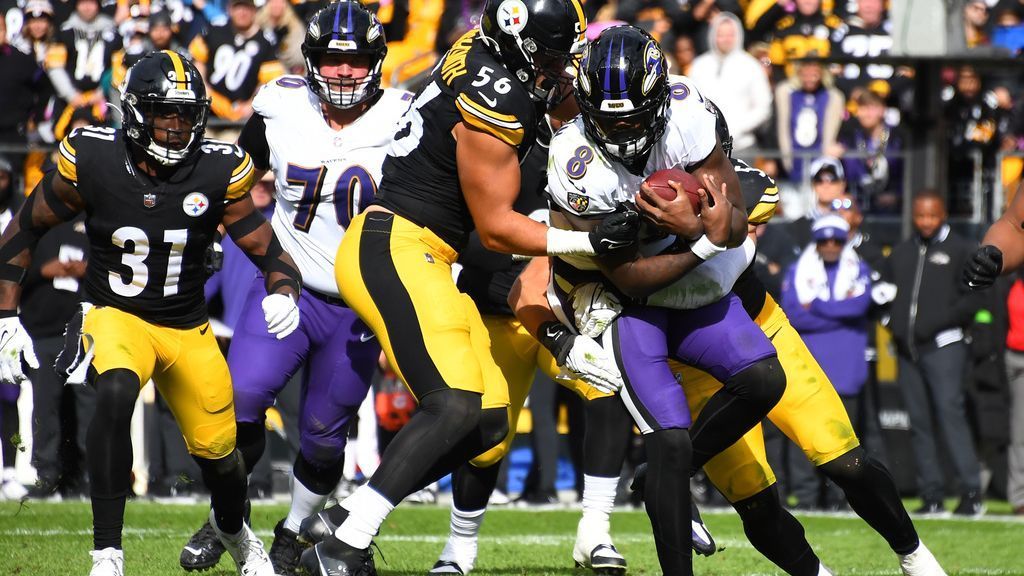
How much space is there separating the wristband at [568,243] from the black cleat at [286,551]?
182 centimetres

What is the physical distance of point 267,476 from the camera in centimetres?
941

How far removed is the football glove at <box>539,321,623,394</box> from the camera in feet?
15.4

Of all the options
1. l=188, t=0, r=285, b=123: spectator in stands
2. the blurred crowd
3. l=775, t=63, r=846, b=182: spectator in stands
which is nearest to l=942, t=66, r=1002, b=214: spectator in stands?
the blurred crowd

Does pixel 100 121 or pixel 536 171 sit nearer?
pixel 536 171

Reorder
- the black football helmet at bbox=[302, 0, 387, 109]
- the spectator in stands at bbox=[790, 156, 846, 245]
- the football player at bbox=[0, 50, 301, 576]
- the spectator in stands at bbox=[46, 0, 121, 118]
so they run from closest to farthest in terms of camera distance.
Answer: the football player at bbox=[0, 50, 301, 576] < the black football helmet at bbox=[302, 0, 387, 109] < the spectator in stands at bbox=[790, 156, 846, 245] < the spectator in stands at bbox=[46, 0, 121, 118]

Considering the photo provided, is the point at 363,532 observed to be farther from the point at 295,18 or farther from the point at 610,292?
the point at 295,18

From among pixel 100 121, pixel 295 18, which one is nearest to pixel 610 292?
pixel 100 121

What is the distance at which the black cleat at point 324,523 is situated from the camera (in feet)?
16.3

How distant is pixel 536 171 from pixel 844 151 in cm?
528

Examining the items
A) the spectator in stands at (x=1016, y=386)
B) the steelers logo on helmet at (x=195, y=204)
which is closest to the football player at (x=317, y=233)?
the steelers logo on helmet at (x=195, y=204)

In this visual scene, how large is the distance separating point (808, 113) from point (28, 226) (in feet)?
23.3

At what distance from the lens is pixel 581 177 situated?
4.72 m

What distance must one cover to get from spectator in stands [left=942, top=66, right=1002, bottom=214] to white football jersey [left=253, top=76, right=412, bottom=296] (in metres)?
6.03

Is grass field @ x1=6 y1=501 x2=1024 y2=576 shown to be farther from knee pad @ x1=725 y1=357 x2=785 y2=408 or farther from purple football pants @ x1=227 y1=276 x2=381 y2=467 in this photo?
knee pad @ x1=725 y1=357 x2=785 y2=408
